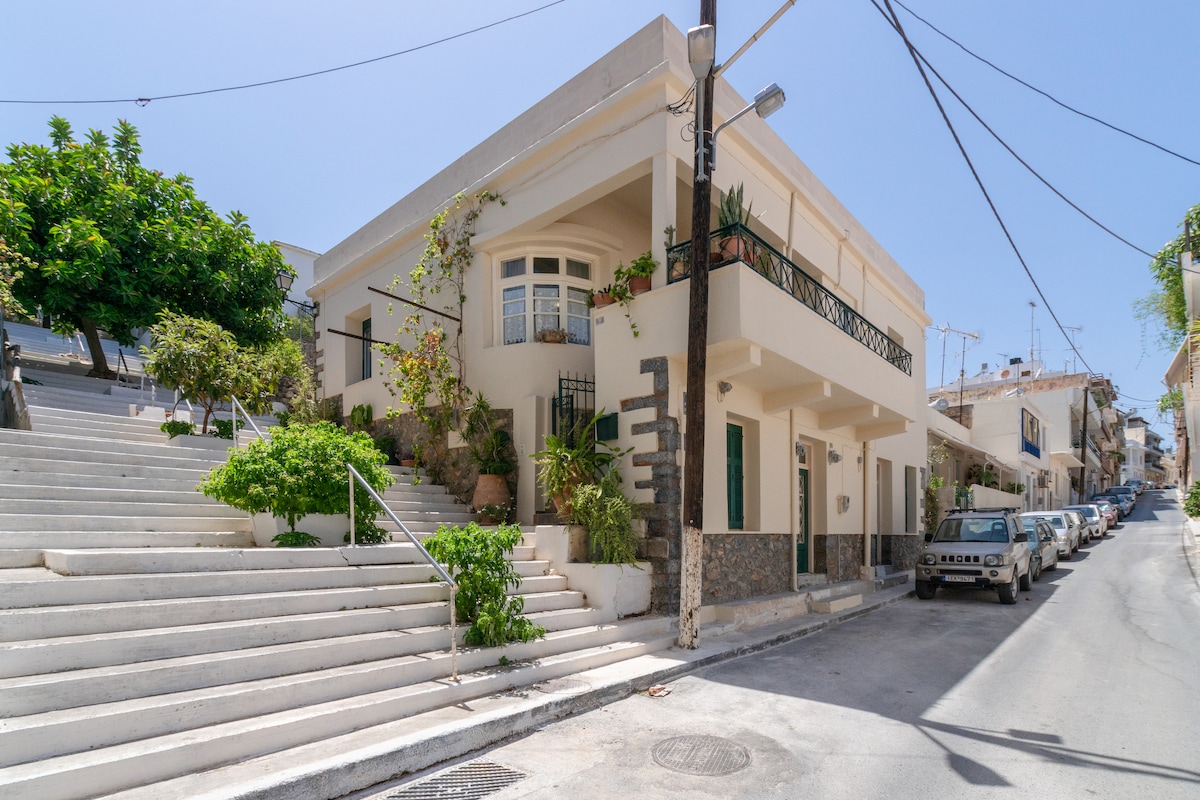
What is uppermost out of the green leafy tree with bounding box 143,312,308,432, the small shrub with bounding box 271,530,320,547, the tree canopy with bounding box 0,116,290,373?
the tree canopy with bounding box 0,116,290,373

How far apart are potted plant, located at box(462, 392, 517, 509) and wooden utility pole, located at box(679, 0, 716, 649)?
3.62m

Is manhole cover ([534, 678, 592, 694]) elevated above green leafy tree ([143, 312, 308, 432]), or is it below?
below

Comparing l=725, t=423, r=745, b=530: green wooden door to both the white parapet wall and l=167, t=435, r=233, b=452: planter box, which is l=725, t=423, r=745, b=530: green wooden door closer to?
the white parapet wall

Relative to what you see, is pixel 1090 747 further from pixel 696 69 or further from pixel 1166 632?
pixel 696 69

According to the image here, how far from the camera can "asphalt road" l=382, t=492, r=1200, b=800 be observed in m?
4.81

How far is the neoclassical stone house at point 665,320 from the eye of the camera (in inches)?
374

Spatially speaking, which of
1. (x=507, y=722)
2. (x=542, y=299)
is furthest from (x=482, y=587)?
(x=542, y=299)

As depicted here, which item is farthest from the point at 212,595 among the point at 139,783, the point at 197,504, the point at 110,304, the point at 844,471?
the point at 110,304

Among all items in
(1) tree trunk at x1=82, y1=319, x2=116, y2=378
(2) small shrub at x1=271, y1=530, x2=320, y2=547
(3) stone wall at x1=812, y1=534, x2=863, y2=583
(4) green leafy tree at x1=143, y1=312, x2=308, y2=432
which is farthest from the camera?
(1) tree trunk at x1=82, y1=319, x2=116, y2=378

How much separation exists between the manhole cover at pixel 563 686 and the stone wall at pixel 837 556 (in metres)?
8.61

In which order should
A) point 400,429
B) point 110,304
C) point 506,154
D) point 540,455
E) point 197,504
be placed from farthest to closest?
point 110,304 < point 400,429 < point 506,154 < point 540,455 < point 197,504

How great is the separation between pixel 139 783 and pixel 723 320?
24.4 feet

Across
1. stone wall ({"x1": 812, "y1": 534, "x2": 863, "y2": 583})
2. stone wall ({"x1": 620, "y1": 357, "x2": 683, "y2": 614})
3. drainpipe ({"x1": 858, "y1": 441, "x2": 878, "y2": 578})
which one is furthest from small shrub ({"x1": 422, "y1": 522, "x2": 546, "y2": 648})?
drainpipe ({"x1": 858, "y1": 441, "x2": 878, "y2": 578})

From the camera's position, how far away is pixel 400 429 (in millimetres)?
13758
